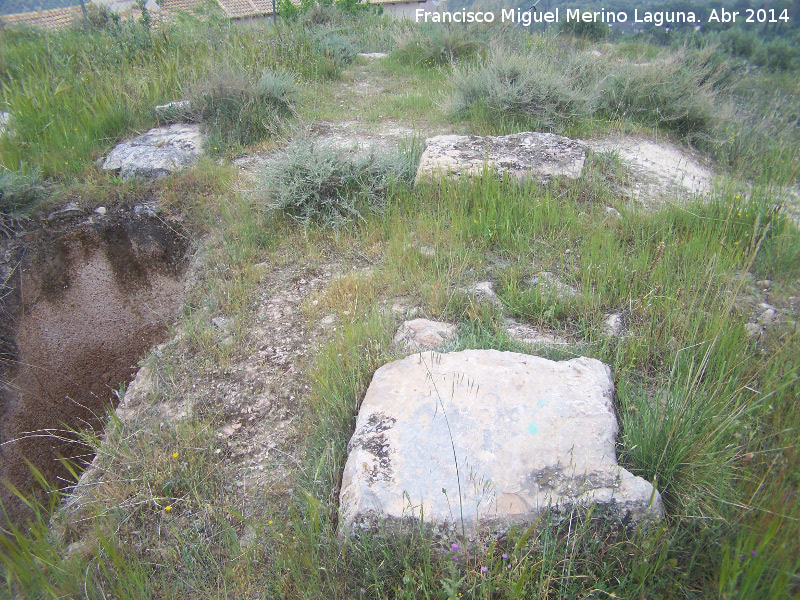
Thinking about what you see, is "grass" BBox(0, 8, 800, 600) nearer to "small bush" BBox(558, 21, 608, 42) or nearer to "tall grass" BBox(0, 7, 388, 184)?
"tall grass" BBox(0, 7, 388, 184)

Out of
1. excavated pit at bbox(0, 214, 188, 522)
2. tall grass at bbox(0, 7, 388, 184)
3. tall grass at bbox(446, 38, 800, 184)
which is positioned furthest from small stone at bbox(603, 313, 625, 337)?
tall grass at bbox(0, 7, 388, 184)

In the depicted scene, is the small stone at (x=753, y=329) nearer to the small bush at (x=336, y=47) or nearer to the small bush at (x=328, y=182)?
the small bush at (x=328, y=182)

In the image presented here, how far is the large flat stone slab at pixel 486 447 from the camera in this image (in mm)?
1677

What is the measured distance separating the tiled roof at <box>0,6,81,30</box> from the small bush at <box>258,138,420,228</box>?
8.53 meters

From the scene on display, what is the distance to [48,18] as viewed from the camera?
995 centimetres

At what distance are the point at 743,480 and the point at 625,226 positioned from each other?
216cm

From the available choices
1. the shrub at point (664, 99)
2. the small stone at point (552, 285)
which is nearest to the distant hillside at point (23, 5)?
the shrub at point (664, 99)

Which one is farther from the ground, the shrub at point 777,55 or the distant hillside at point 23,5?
the distant hillside at point 23,5

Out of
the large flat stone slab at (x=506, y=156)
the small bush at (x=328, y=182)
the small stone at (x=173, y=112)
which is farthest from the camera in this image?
the small stone at (x=173, y=112)

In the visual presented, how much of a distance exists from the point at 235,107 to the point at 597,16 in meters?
8.72

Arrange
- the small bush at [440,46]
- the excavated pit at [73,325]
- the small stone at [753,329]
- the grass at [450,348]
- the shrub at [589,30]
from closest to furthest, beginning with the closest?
the grass at [450,348], the small stone at [753,329], the excavated pit at [73,325], the small bush at [440,46], the shrub at [589,30]

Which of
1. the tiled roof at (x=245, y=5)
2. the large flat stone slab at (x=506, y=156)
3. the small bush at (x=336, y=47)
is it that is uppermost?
the tiled roof at (x=245, y=5)

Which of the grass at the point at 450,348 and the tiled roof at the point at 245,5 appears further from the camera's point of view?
the tiled roof at the point at 245,5

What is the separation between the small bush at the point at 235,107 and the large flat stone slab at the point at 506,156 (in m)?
2.06
